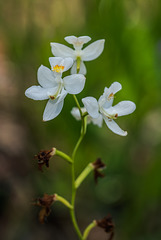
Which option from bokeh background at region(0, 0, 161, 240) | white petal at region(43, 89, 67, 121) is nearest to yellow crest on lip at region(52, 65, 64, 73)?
white petal at region(43, 89, 67, 121)

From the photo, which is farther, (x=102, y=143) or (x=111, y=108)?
(x=102, y=143)

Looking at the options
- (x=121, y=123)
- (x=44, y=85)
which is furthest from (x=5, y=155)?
(x=44, y=85)

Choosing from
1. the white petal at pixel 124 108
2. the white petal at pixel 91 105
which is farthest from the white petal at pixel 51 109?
the white petal at pixel 124 108

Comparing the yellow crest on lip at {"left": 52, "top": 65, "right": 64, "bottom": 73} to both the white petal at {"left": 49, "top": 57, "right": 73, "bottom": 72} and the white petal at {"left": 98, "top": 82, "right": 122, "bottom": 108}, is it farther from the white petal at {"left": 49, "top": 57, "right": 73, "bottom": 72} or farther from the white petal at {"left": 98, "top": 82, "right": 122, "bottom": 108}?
the white petal at {"left": 98, "top": 82, "right": 122, "bottom": 108}

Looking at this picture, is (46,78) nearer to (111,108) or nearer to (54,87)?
(54,87)

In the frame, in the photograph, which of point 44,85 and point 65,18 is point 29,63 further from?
point 44,85

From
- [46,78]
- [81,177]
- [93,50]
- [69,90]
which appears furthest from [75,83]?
[81,177]

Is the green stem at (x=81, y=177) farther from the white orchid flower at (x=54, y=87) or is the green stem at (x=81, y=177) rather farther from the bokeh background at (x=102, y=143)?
the bokeh background at (x=102, y=143)
